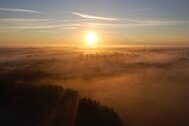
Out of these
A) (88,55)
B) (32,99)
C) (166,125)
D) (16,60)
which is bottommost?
(166,125)

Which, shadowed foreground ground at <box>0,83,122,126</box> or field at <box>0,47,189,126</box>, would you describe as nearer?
shadowed foreground ground at <box>0,83,122,126</box>

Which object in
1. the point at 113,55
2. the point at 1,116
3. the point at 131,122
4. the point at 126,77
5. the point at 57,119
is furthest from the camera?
the point at 126,77

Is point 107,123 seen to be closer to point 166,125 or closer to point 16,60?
point 16,60

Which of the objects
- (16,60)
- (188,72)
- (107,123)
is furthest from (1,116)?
(188,72)

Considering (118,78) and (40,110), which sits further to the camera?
(118,78)

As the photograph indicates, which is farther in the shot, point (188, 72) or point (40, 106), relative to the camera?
point (188, 72)

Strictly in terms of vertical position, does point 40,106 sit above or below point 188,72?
below

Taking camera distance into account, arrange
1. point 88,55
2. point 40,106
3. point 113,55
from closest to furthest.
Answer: point 40,106, point 88,55, point 113,55

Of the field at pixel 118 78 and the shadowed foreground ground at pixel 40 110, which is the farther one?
the field at pixel 118 78
